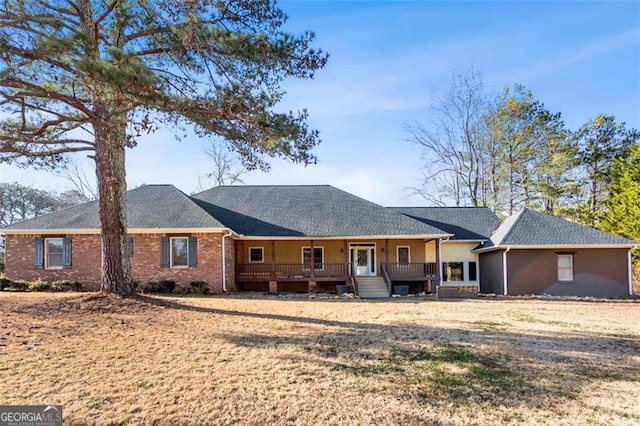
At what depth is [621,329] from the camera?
30.3 ft

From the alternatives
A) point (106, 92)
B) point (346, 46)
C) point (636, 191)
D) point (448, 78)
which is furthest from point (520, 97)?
point (106, 92)

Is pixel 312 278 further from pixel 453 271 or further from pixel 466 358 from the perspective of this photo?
pixel 466 358

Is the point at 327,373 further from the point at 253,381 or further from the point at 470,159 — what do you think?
the point at 470,159

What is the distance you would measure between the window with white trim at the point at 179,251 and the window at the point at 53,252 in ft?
14.8

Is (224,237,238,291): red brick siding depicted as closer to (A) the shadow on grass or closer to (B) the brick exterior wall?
(B) the brick exterior wall

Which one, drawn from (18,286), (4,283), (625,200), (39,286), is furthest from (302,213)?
(625,200)

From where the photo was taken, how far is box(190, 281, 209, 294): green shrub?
16.0 meters

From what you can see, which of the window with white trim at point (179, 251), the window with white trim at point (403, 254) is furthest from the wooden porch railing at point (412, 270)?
the window with white trim at point (179, 251)

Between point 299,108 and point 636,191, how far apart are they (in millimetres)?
22853

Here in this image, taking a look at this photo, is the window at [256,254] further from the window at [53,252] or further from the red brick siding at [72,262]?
the window at [53,252]

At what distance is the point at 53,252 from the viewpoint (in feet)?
55.8

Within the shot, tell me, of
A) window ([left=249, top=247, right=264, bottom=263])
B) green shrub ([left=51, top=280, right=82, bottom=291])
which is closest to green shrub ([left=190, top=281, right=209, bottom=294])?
window ([left=249, top=247, right=264, bottom=263])

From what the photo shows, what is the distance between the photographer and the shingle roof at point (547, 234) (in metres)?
18.8

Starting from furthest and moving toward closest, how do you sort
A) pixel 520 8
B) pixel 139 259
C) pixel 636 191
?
pixel 636 191 < pixel 139 259 < pixel 520 8
